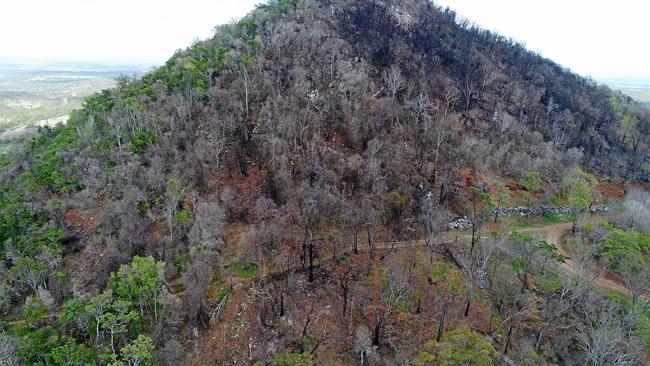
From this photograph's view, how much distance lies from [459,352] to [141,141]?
4859 cm

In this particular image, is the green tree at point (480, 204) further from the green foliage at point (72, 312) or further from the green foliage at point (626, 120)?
the green foliage at point (626, 120)

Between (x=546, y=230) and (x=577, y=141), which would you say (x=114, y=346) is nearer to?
(x=546, y=230)

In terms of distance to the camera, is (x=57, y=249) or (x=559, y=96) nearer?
(x=57, y=249)

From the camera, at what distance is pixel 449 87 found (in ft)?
229

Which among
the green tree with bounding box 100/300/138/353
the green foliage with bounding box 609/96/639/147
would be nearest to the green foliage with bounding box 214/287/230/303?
the green tree with bounding box 100/300/138/353

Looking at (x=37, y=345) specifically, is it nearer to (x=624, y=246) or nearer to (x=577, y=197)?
(x=624, y=246)

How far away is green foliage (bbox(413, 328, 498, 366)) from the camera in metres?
23.0

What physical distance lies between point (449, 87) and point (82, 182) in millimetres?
61550

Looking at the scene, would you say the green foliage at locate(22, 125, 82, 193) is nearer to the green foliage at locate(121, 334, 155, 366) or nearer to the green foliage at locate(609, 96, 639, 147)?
the green foliage at locate(121, 334, 155, 366)

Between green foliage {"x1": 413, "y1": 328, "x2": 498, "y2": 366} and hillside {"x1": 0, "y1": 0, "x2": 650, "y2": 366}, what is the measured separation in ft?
0.42

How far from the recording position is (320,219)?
4575 centimetres

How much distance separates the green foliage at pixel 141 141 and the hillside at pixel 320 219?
276mm

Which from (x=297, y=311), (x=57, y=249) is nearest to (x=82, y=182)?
(x=57, y=249)

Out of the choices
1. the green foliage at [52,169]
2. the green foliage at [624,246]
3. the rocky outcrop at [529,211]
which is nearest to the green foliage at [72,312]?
the green foliage at [52,169]
